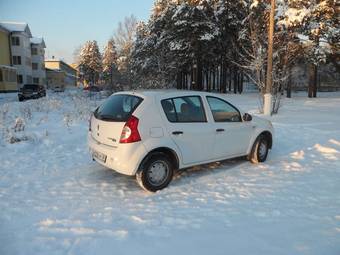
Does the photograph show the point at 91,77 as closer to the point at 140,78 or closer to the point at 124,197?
the point at 140,78

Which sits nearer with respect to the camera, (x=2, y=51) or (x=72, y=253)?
(x=72, y=253)

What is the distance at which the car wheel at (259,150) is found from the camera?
7445mm

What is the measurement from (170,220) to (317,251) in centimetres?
183

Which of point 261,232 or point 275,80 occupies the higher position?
point 275,80

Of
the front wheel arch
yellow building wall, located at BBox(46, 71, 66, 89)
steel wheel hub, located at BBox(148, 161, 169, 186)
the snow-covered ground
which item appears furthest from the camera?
yellow building wall, located at BBox(46, 71, 66, 89)

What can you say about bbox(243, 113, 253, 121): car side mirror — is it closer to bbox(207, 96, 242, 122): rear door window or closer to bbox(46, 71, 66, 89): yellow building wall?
bbox(207, 96, 242, 122): rear door window

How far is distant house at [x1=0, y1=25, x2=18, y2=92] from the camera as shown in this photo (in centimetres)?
4315

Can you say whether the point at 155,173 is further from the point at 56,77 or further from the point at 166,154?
the point at 56,77

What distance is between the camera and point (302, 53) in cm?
2691

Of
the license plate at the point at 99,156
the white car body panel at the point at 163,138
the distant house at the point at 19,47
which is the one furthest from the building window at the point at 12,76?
the license plate at the point at 99,156

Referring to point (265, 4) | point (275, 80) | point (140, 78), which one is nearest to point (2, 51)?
point (140, 78)

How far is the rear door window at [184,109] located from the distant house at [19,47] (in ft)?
176

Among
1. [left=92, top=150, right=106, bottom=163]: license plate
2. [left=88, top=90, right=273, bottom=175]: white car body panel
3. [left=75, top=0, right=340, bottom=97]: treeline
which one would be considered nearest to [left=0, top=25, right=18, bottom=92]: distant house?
[left=75, top=0, right=340, bottom=97]: treeline

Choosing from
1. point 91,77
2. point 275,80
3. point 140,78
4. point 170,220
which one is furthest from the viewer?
point 91,77
